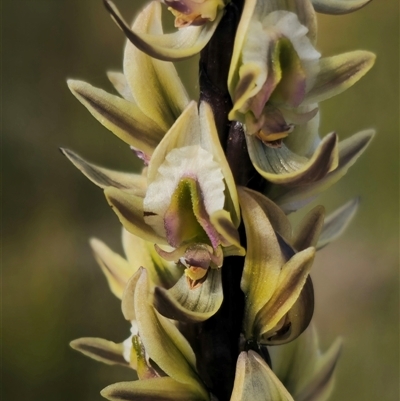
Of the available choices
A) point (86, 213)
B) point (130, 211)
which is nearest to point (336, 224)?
point (130, 211)

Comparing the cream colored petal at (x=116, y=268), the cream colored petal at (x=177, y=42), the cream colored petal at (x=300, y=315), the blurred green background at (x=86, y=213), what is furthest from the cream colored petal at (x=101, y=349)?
the blurred green background at (x=86, y=213)

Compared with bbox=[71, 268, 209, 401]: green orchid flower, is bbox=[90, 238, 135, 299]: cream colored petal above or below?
above

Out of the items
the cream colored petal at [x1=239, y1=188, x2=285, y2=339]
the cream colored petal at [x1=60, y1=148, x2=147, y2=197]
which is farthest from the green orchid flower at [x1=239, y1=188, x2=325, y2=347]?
the cream colored petal at [x1=60, y1=148, x2=147, y2=197]

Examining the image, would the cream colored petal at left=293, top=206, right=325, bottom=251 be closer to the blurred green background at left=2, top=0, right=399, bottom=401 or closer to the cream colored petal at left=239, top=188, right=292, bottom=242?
the cream colored petal at left=239, top=188, right=292, bottom=242

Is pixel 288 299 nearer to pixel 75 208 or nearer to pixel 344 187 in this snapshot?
pixel 344 187

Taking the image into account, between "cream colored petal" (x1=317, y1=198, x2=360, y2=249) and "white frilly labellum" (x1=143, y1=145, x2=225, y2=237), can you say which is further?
"cream colored petal" (x1=317, y1=198, x2=360, y2=249)

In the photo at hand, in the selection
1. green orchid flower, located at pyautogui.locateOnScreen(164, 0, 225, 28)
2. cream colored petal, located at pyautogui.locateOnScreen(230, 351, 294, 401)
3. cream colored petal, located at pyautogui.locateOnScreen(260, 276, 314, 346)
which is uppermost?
green orchid flower, located at pyautogui.locateOnScreen(164, 0, 225, 28)

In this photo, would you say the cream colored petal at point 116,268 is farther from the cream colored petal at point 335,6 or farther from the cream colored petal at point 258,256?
the cream colored petal at point 335,6

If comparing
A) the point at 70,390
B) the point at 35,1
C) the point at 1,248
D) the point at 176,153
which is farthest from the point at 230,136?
the point at 35,1
